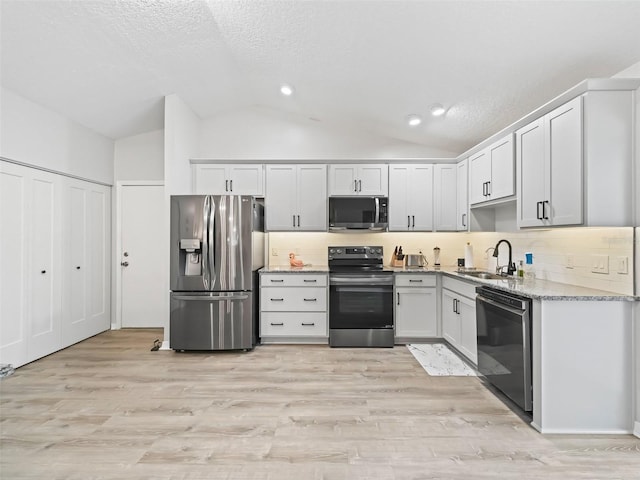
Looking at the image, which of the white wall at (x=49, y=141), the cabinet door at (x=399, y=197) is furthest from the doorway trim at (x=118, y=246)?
the cabinet door at (x=399, y=197)

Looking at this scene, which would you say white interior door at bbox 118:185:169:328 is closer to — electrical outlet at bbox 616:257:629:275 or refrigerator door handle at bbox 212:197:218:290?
refrigerator door handle at bbox 212:197:218:290

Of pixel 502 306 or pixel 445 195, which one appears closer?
pixel 502 306

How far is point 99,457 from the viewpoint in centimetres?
201

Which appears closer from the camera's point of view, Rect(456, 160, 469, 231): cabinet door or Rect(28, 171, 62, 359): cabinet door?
Rect(28, 171, 62, 359): cabinet door

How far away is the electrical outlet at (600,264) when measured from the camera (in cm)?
248

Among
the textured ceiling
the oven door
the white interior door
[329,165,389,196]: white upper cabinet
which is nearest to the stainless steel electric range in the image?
the oven door

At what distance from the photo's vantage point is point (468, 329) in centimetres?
342

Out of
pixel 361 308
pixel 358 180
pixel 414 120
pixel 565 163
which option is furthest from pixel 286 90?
pixel 565 163

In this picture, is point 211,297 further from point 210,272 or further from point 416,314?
point 416,314

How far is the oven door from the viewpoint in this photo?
405 centimetres

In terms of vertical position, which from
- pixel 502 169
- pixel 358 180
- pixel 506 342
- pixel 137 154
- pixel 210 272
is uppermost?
pixel 137 154

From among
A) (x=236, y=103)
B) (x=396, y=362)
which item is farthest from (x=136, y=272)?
Answer: (x=396, y=362)

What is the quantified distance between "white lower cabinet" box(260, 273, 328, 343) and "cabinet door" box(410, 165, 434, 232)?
1.46 m

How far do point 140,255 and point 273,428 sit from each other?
3579mm
